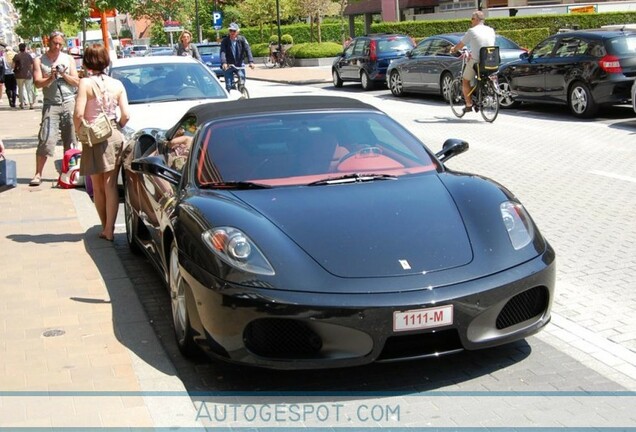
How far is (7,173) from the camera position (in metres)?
11.2

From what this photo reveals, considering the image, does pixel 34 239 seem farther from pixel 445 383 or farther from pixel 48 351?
pixel 445 383

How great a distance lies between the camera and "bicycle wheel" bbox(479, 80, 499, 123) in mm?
16203

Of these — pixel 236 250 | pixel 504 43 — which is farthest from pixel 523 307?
pixel 504 43

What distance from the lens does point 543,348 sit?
507 cm

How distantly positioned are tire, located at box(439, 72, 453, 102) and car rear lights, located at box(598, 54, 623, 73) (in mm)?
Result: 4832

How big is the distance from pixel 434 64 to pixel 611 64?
575 centimetres

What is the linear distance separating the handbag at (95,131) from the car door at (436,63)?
13.4 metres

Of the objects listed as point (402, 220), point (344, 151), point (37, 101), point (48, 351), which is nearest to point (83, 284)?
point (48, 351)

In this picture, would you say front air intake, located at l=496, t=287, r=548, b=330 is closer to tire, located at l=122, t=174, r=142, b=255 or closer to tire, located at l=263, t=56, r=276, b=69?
tire, located at l=122, t=174, r=142, b=255

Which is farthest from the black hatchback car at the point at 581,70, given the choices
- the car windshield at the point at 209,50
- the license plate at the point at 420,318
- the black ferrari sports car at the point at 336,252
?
the car windshield at the point at 209,50

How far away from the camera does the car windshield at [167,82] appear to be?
11.6 meters

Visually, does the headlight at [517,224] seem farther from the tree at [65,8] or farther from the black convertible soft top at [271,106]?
the tree at [65,8]

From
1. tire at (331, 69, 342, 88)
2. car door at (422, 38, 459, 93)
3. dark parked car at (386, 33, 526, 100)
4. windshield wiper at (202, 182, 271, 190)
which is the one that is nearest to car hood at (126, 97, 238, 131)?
windshield wiper at (202, 182, 271, 190)

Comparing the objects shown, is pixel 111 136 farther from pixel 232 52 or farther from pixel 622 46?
pixel 232 52
